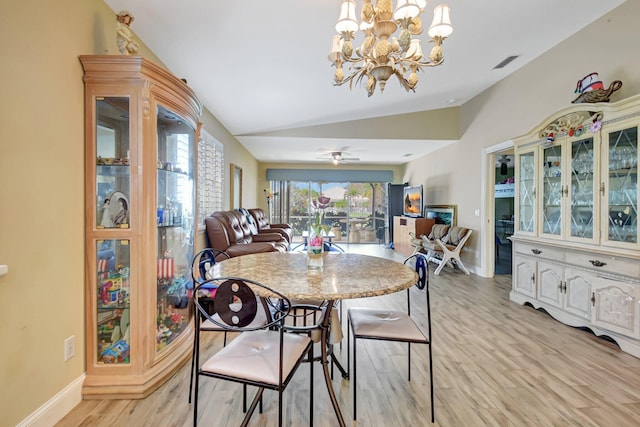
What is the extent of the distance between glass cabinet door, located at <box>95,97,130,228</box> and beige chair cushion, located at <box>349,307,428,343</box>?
158 centimetres

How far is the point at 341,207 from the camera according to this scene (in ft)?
30.2

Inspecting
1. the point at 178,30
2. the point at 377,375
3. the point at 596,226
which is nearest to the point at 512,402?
the point at 377,375

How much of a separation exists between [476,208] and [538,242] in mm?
1937

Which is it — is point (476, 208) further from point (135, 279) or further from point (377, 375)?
point (135, 279)

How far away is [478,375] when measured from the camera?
204 cm

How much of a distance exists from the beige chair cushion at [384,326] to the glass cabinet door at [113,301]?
4.80ft

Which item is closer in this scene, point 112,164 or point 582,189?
point 112,164

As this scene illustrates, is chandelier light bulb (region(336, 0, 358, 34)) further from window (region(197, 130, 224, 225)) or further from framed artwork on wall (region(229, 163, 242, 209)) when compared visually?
framed artwork on wall (region(229, 163, 242, 209))

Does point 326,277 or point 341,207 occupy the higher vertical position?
point 341,207

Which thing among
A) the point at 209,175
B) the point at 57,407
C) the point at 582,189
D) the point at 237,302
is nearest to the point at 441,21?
the point at 237,302

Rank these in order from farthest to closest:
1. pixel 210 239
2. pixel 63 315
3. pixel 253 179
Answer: pixel 253 179, pixel 210 239, pixel 63 315

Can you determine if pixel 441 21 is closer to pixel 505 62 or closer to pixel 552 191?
pixel 552 191

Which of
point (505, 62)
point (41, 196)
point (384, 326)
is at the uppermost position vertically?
point (505, 62)

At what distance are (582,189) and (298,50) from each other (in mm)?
3179
